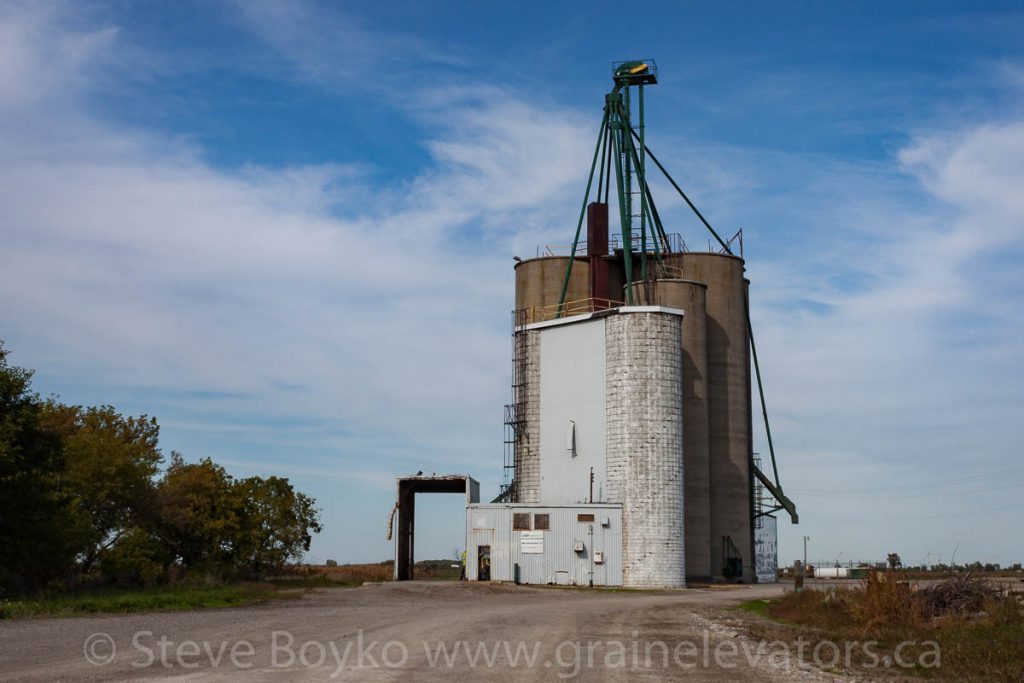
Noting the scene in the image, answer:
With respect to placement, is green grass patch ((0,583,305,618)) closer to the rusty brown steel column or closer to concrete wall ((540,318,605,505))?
concrete wall ((540,318,605,505))

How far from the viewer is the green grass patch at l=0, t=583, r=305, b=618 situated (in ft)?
83.3

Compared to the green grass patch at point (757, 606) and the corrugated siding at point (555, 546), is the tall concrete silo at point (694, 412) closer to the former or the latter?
the corrugated siding at point (555, 546)

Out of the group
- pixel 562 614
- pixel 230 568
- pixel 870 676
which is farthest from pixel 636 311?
pixel 870 676

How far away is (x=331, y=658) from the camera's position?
16594mm

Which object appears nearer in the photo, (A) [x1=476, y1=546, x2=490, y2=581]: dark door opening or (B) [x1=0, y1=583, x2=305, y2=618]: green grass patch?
(B) [x1=0, y1=583, x2=305, y2=618]: green grass patch

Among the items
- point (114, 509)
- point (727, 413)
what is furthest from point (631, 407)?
point (114, 509)

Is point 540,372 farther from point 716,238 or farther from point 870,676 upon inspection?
point 870,676

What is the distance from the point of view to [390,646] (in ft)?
60.8

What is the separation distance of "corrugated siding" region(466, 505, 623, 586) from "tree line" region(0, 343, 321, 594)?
900 centimetres

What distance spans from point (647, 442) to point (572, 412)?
507cm

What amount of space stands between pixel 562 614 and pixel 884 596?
845cm

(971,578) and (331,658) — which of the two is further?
(971,578)

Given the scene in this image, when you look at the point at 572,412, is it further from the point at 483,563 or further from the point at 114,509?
the point at 114,509

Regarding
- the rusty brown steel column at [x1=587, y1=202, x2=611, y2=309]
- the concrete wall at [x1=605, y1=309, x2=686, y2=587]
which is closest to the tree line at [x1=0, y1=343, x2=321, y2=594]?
the concrete wall at [x1=605, y1=309, x2=686, y2=587]
